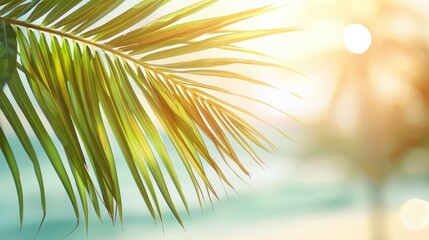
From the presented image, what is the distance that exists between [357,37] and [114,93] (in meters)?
5.94

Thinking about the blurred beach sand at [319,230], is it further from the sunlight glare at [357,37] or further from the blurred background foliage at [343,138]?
the sunlight glare at [357,37]

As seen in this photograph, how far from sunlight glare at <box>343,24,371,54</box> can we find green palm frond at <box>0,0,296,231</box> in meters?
5.72

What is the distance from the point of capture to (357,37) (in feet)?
21.3

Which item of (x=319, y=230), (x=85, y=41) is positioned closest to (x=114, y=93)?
(x=85, y=41)

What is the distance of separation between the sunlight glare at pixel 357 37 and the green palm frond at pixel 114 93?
18.8 feet

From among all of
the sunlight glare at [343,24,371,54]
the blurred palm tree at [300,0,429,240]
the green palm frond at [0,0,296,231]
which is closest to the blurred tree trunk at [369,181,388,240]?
the blurred palm tree at [300,0,429,240]

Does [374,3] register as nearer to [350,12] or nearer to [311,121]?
[350,12]

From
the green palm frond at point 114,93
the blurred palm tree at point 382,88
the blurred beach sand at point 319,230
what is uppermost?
the blurred palm tree at point 382,88

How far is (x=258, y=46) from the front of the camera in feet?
14.5

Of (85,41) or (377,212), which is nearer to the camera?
(85,41)

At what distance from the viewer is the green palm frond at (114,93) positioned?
70cm

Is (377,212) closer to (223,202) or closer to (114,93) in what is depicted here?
(223,202)

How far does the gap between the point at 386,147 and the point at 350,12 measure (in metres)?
1.79

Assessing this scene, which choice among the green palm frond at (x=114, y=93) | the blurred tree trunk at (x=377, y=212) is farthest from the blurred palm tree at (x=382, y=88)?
the green palm frond at (x=114, y=93)
